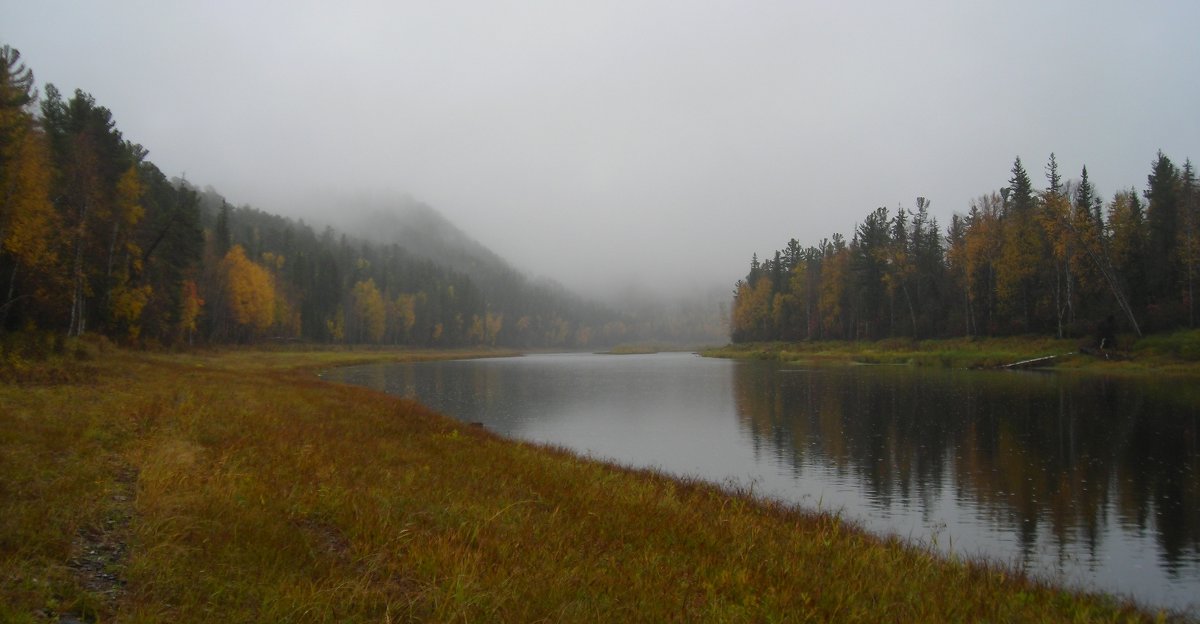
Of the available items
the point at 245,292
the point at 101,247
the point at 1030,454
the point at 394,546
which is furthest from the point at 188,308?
the point at 1030,454

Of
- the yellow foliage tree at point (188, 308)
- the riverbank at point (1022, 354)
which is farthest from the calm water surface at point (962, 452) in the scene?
the yellow foliage tree at point (188, 308)

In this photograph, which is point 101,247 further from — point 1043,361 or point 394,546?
point 1043,361

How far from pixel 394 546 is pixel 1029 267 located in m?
81.5

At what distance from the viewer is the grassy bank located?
6047mm

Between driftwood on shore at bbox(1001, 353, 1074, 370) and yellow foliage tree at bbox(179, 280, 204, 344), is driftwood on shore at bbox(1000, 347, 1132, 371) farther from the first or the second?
yellow foliage tree at bbox(179, 280, 204, 344)

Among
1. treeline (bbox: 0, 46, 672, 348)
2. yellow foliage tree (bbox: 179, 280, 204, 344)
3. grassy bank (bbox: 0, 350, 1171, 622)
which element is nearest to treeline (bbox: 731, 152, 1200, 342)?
grassy bank (bbox: 0, 350, 1171, 622)

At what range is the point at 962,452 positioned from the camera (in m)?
23.0

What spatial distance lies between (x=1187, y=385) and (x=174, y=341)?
297 ft

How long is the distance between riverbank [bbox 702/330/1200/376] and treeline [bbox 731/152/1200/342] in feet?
10.5

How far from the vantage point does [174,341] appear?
209 ft

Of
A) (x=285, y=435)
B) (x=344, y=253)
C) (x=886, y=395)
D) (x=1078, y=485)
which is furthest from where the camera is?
(x=344, y=253)

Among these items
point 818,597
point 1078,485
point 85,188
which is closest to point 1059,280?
point 1078,485

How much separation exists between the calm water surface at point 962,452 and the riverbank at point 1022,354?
9.18 meters

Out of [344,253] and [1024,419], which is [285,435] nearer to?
[1024,419]
